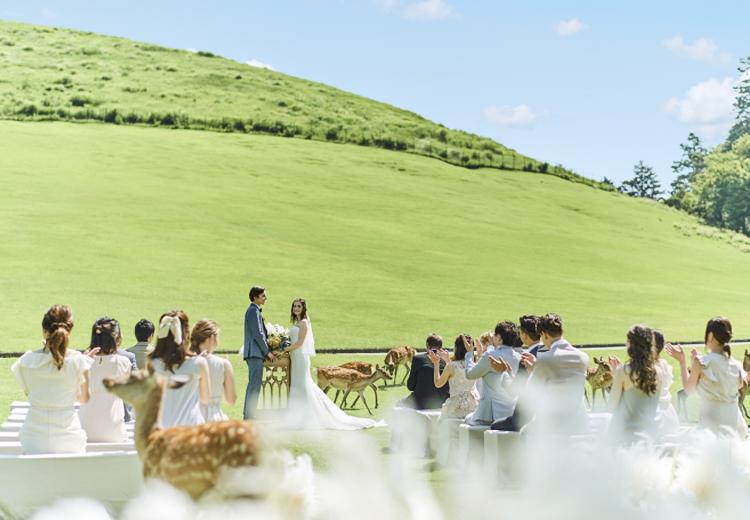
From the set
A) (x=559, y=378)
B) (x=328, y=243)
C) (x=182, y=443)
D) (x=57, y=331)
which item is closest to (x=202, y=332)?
(x=57, y=331)

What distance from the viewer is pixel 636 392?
9.70m

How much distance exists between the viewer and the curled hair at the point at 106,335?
11.2 meters

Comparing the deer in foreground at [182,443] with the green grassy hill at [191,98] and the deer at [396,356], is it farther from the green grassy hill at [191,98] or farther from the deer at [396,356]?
the green grassy hill at [191,98]

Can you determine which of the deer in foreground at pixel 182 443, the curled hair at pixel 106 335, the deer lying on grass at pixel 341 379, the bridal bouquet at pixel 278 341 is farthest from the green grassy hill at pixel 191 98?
the deer in foreground at pixel 182 443

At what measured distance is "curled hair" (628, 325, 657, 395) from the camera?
9422 mm

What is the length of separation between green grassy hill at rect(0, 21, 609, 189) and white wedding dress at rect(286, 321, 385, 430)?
240ft

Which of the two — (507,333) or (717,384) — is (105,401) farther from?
(717,384)

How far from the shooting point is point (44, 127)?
78.9 m

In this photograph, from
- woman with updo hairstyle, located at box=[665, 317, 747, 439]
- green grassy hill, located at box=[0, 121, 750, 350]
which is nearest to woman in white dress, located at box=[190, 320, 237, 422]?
woman with updo hairstyle, located at box=[665, 317, 747, 439]

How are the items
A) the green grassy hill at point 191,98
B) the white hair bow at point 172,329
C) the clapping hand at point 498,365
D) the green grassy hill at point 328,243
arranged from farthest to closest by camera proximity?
the green grassy hill at point 191,98 < the green grassy hill at point 328,243 < the clapping hand at point 498,365 < the white hair bow at point 172,329

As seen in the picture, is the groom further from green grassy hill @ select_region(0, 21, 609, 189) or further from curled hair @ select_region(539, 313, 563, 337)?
green grassy hill @ select_region(0, 21, 609, 189)

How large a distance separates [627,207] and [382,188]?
26.1 meters

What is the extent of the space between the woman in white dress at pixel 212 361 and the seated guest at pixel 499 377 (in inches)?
138

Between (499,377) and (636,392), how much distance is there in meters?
3.12
